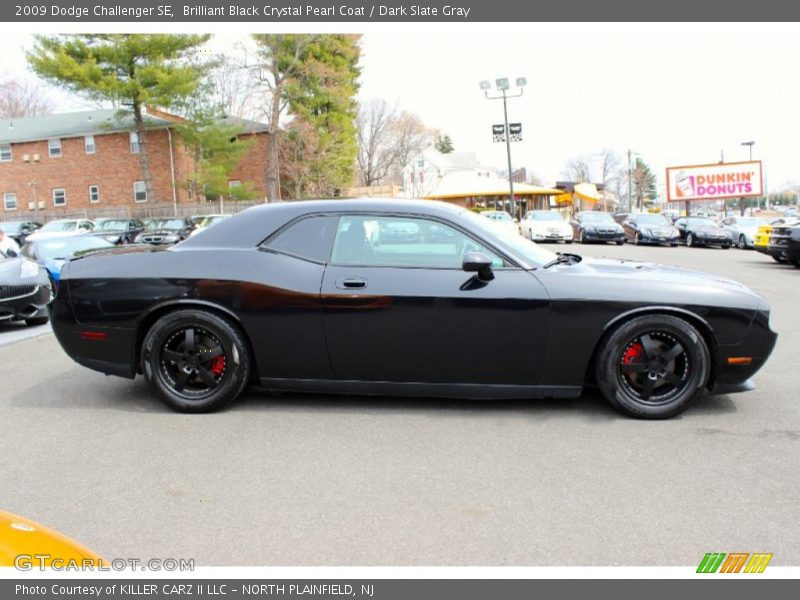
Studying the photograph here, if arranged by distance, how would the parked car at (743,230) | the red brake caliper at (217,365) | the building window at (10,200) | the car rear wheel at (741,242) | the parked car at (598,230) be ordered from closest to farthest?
the red brake caliper at (217,365)
the parked car at (743,230)
the car rear wheel at (741,242)
the parked car at (598,230)
the building window at (10,200)

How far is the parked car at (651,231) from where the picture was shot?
1059 inches

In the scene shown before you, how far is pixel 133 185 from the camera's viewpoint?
145 feet

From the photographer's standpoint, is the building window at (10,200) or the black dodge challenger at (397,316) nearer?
the black dodge challenger at (397,316)

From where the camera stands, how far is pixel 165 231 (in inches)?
1013

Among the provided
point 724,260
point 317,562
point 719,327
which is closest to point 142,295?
point 317,562

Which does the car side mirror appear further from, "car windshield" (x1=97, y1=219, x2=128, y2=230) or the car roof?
"car windshield" (x1=97, y1=219, x2=128, y2=230)

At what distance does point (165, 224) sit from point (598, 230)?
18706 mm

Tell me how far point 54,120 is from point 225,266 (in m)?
50.9

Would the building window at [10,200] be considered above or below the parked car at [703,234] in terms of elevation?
above

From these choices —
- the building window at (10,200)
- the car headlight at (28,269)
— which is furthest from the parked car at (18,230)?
the car headlight at (28,269)

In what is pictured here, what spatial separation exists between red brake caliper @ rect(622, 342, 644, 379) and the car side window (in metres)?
1.03

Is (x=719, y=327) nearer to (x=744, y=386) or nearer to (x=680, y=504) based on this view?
(x=744, y=386)

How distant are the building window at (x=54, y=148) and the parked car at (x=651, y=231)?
38.5 metres

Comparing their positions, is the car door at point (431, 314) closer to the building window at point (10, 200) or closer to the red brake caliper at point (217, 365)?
the red brake caliper at point (217, 365)
